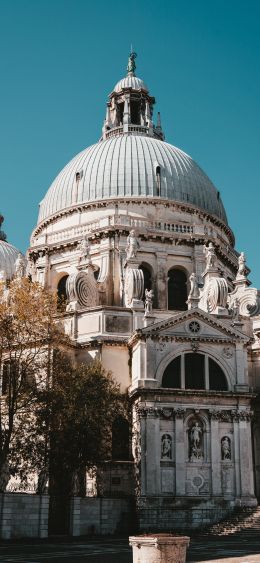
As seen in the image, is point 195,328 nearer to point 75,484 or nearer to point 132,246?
point 132,246

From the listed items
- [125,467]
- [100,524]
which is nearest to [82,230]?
[125,467]

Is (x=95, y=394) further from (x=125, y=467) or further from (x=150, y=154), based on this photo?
(x=150, y=154)

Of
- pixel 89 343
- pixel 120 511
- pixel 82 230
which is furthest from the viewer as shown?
pixel 82 230

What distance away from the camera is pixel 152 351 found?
4050 cm

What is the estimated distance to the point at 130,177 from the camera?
54.3m

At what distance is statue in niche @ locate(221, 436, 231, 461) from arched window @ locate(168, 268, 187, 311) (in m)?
13.2

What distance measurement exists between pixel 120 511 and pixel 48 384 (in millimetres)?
7940

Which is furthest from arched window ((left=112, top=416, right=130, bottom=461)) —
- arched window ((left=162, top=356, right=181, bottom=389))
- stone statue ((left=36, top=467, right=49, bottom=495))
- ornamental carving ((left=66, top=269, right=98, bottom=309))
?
→ ornamental carving ((left=66, top=269, right=98, bottom=309))

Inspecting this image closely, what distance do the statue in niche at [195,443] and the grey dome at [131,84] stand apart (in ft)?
120

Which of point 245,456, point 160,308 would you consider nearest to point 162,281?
point 160,308

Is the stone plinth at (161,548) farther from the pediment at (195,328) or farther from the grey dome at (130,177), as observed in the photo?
the grey dome at (130,177)

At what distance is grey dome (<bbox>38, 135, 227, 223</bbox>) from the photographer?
54.3 metres

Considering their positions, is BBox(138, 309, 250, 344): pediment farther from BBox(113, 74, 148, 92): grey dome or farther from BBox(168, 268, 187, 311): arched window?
BBox(113, 74, 148, 92): grey dome

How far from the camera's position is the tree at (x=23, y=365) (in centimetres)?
3328
